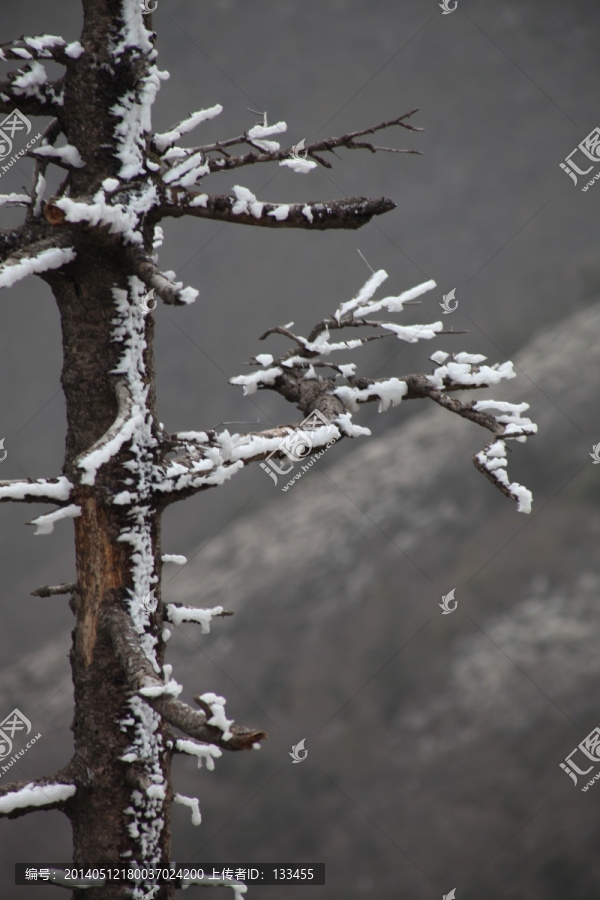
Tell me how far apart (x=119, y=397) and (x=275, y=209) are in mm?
773

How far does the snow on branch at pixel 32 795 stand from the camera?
2.66 m

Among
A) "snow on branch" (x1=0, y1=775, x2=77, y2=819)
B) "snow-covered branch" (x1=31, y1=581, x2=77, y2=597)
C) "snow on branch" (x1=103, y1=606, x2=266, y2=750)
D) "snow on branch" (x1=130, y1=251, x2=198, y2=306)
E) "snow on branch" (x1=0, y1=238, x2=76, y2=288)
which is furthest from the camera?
"snow-covered branch" (x1=31, y1=581, x2=77, y2=597)

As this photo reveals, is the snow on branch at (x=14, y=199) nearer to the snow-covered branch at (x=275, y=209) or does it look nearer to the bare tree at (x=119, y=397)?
the bare tree at (x=119, y=397)

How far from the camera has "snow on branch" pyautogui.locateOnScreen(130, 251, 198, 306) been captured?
84.8 inches

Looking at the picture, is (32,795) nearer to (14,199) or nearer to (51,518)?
(51,518)

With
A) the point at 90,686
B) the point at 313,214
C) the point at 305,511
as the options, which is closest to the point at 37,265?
the point at 313,214

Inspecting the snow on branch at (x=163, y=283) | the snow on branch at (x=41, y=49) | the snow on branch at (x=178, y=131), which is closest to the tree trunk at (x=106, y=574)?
the snow on branch at (x=163, y=283)

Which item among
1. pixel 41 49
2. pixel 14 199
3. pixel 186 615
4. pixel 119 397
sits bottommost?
pixel 186 615

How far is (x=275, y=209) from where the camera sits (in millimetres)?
2555

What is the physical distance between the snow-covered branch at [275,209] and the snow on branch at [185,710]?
1.37 metres

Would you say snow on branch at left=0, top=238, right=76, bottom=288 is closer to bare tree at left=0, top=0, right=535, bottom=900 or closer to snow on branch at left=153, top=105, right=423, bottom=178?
bare tree at left=0, top=0, right=535, bottom=900

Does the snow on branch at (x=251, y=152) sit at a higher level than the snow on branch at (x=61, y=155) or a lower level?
lower

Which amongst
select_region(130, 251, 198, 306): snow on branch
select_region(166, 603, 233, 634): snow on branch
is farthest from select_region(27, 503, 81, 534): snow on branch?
select_region(130, 251, 198, 306): snow on branch

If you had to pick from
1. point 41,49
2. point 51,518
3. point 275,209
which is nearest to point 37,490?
point 51,518
